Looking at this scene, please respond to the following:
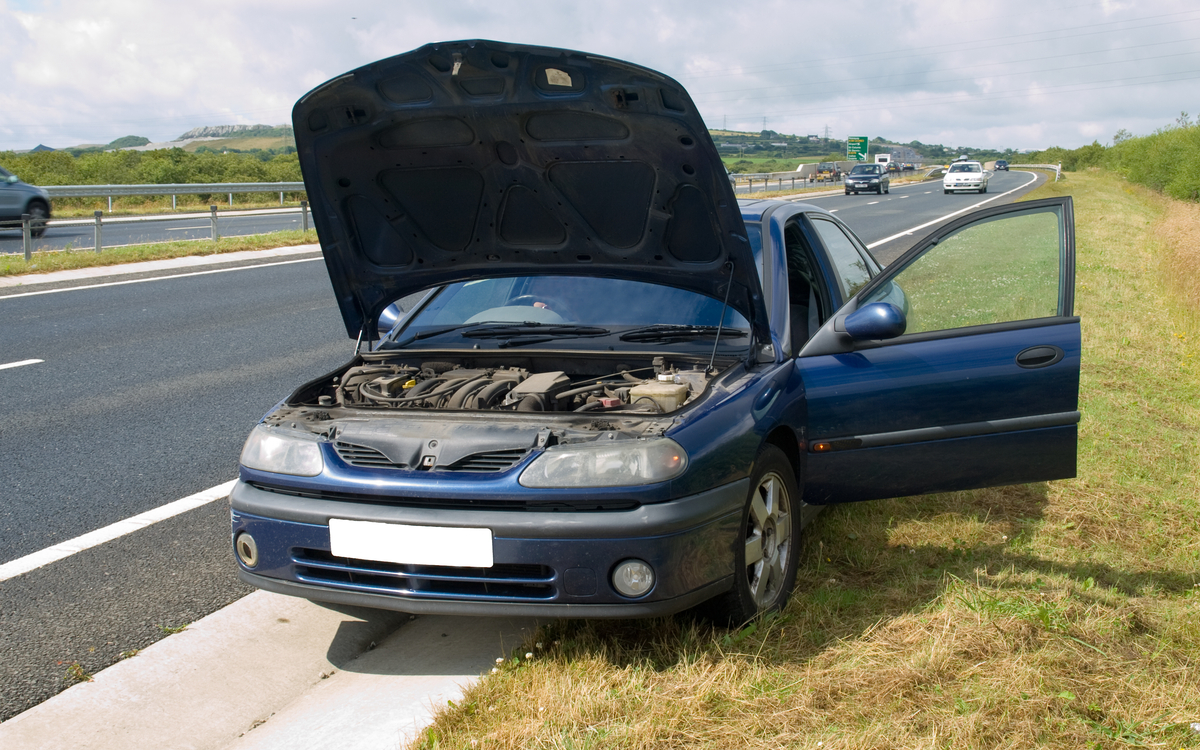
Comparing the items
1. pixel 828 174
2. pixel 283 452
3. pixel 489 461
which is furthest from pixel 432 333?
pixel 828 174

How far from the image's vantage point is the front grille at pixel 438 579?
298 cm

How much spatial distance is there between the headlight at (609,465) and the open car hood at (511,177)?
1.01 metres

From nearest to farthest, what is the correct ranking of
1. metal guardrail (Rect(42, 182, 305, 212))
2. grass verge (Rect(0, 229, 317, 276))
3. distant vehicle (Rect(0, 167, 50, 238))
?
grass verge (Rect(0, 229, 317, 276))
distant vehicle (Rect(0, 167, 50, 238))
metal guardrail (Rect(42, 182, 305, 212))

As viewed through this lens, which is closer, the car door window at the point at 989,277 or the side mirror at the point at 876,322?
the side mirror at the point at 876,322

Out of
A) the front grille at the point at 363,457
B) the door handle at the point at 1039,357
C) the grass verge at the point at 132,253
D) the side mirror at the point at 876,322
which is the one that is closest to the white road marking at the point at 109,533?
the front grille at the point at 363,457

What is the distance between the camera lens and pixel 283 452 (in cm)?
327

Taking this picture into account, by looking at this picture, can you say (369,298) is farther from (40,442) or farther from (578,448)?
(40,442)

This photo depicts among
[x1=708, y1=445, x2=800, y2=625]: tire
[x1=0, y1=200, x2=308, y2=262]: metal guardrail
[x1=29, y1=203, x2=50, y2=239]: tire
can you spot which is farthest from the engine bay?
[x1=29, y1=203, x2=50, y2=239]: tire

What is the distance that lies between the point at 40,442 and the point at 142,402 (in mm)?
1120

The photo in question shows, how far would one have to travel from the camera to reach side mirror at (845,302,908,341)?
146 inches

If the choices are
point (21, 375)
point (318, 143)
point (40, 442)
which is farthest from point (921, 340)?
point (21, 375)

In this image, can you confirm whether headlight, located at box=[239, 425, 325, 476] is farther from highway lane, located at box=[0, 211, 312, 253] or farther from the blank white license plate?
highway lane, located at box=[0, 211, 312, 253]

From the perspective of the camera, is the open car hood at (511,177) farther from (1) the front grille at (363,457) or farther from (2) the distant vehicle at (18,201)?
(2) the distant vehicle at (18,201)

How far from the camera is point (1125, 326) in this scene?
10023mm
